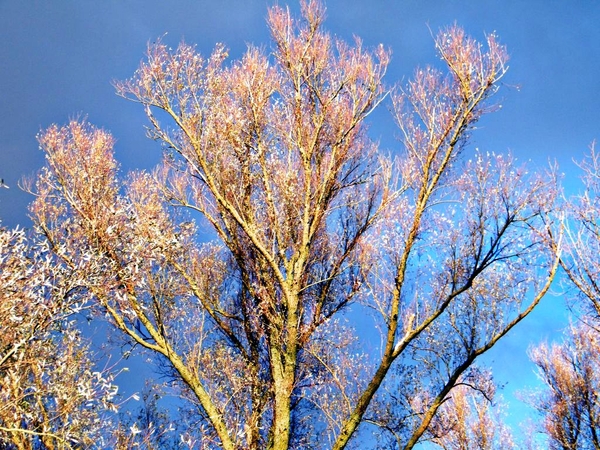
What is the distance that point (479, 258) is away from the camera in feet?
35.0

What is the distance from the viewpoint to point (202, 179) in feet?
40.1

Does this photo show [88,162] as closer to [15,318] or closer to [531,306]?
[15,318]

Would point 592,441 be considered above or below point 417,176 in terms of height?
below

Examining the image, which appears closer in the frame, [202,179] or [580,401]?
[202,179]

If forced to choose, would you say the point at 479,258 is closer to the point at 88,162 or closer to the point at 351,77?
the point at 351,77

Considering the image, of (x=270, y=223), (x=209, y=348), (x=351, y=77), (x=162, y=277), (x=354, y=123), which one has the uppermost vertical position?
(x=351, y=77)

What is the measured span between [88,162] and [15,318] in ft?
21.8

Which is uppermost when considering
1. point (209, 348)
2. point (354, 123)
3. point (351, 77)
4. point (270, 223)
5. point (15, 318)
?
point (351, 77)

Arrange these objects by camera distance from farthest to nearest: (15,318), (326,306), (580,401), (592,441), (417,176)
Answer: (580,401), (592,441), (326,306), (417,176), (15,318)

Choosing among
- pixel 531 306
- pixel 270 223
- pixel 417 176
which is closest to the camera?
pixel 531 306

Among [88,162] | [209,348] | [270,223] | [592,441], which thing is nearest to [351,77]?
[270,223]

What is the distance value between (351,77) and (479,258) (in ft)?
17.5

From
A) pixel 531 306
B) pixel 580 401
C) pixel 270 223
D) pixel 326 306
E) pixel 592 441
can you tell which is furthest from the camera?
pixel 580 401

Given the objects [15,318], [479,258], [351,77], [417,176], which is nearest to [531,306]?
[479,258]
